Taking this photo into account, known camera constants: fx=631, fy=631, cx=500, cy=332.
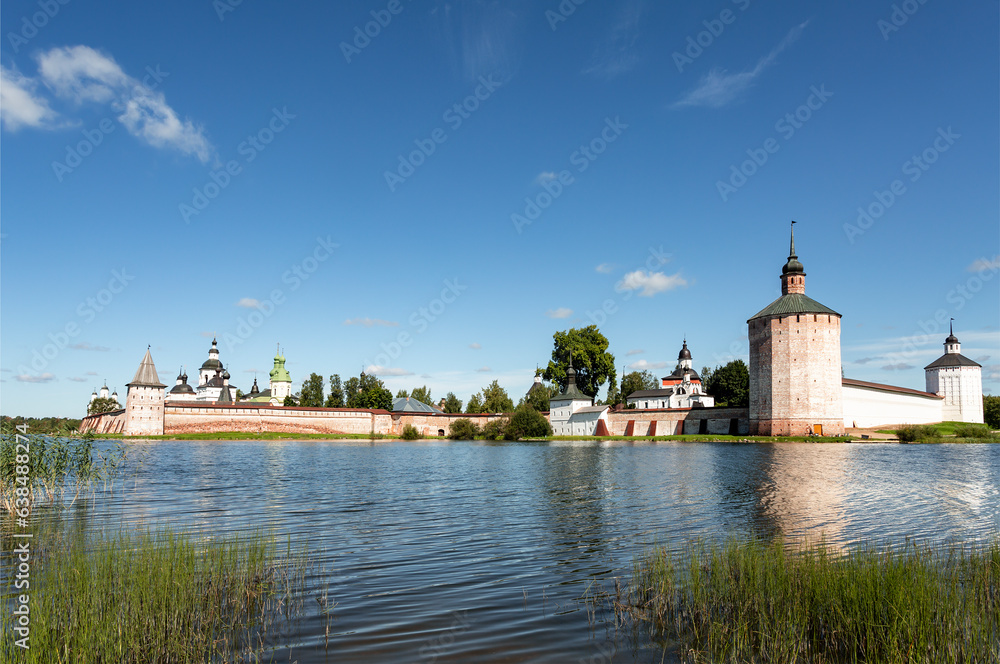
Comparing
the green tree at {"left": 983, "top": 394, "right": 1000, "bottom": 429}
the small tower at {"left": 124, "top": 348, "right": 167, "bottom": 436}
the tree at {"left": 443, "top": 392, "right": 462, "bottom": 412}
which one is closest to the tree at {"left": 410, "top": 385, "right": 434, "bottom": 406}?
the tree at {"left": 443, "top": 392, "right": 462, "bottom": 412}

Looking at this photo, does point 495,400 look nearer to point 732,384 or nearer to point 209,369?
point 732,384

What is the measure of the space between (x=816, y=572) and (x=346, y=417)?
57360mm

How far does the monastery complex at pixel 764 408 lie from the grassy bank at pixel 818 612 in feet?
148

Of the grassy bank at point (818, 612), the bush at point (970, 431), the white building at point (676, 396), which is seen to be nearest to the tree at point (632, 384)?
the white building at point (676, 396)

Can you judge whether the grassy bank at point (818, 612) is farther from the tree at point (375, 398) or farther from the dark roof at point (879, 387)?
the tree at point (375, 398)

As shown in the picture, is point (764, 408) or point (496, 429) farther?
point (496, 429)

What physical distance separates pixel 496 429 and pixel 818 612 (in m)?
51.5

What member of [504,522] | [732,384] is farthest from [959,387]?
[504,522]

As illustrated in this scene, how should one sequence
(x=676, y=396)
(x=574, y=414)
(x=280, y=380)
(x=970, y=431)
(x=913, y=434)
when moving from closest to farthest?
(x=913, y=434) < (x=970, y=431) < (x=574, y=414) < (x=676, y=396) < (x=280, y=380)

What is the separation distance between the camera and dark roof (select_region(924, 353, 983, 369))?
209 feet

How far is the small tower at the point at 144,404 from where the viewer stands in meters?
51.2

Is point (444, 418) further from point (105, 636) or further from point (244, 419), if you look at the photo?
point (105, 636)

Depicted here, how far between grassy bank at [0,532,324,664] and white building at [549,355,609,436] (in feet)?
174

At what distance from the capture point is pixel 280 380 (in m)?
93.2
